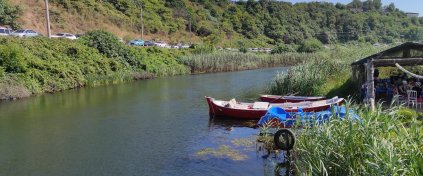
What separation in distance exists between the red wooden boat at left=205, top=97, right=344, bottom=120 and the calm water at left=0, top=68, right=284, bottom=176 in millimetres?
558

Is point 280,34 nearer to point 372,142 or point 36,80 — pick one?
point 36,80

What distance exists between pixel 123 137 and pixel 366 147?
1305cm

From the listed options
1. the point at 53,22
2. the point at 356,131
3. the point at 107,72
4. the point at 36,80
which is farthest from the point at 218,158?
the point at 53,22

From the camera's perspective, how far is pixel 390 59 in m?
19.8

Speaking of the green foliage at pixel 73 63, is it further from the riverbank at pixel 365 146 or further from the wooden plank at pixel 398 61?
the riverbank at pixel 365 146

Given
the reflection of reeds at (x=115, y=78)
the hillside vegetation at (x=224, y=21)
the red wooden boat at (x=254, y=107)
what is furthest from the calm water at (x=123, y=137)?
the hillside vegetation at (x=224, y=21)

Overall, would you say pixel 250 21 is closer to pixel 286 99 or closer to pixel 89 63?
pixel 89 63

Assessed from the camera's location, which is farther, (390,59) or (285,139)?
(390,59)

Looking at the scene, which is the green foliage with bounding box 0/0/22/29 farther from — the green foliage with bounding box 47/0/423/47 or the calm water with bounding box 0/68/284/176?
the calm water with bounding box 0/68/284/176

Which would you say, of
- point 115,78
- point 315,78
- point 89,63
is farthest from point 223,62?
point 315,78

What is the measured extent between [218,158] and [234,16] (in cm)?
9424

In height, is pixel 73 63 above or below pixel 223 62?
above

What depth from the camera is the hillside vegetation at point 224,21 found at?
73.2 m

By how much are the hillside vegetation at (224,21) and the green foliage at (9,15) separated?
10.1ft
